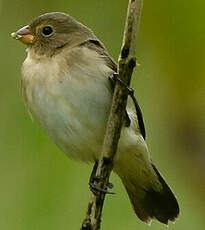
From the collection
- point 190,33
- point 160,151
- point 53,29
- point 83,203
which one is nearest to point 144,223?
point 83,203

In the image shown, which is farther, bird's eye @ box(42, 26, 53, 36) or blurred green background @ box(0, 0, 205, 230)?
bird's eye @ box(42, 26, 53, 36)

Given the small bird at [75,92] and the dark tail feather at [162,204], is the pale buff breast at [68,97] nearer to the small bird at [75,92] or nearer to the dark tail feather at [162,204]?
the small bird at [75,92]

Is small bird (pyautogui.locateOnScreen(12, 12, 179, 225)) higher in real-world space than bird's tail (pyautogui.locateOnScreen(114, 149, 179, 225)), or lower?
higher

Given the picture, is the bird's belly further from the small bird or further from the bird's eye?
the bird's eye

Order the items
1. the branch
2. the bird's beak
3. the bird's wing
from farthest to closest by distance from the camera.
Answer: the bird's beak
the bird's wing
the branch

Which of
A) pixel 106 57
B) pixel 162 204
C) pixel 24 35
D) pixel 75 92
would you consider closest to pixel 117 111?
pixel 75 92

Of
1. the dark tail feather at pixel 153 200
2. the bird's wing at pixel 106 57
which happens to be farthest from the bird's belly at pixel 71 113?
the dark tail feather at pixel 153 200

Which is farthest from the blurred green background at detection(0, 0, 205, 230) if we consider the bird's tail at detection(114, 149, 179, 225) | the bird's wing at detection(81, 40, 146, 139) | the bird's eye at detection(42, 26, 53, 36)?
the bird's tail at detection(114, 149, 179, 225)

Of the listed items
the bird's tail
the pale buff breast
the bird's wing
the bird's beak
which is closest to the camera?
the pale buff breast
